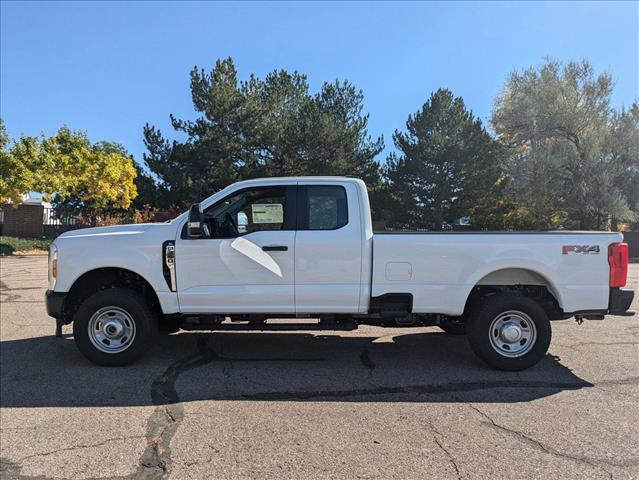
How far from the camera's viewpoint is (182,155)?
→ 30.7 meters

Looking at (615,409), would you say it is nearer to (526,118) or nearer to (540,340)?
(540,340)

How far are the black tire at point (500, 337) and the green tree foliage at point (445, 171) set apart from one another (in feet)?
76.7

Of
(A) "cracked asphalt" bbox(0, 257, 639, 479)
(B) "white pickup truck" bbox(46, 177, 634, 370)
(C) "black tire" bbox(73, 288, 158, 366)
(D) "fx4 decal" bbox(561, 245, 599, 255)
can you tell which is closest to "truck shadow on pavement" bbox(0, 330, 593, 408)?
(A) "cracked asphalt" bbox(0, 257, 639, 479)

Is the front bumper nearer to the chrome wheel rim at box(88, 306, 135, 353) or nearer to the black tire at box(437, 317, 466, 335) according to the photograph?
the chrome wheel rim at box(88, 306, 135, 353)

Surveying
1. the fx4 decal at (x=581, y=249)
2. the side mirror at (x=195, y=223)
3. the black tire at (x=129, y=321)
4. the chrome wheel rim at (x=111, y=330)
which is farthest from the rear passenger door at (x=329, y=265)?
the fx4 decal at (x=581, y=249)

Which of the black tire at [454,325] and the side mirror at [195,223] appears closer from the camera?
the side mirror at [195,223]

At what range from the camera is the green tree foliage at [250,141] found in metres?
29.7

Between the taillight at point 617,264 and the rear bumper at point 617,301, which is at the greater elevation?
the taillight at point 617,264

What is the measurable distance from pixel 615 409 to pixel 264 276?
3.61m

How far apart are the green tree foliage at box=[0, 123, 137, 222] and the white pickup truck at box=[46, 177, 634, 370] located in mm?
19580

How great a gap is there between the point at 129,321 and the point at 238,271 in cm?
139

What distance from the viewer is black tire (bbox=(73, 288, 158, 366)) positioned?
5.49 m

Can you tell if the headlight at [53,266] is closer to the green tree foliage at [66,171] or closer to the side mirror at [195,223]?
the side mirror at [195,223]

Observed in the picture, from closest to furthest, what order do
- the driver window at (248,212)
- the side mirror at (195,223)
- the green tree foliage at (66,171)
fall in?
1. the side mirror at (195,223)
2. the driver window at (248,212)
3. the green tree foliage at (66,171)
